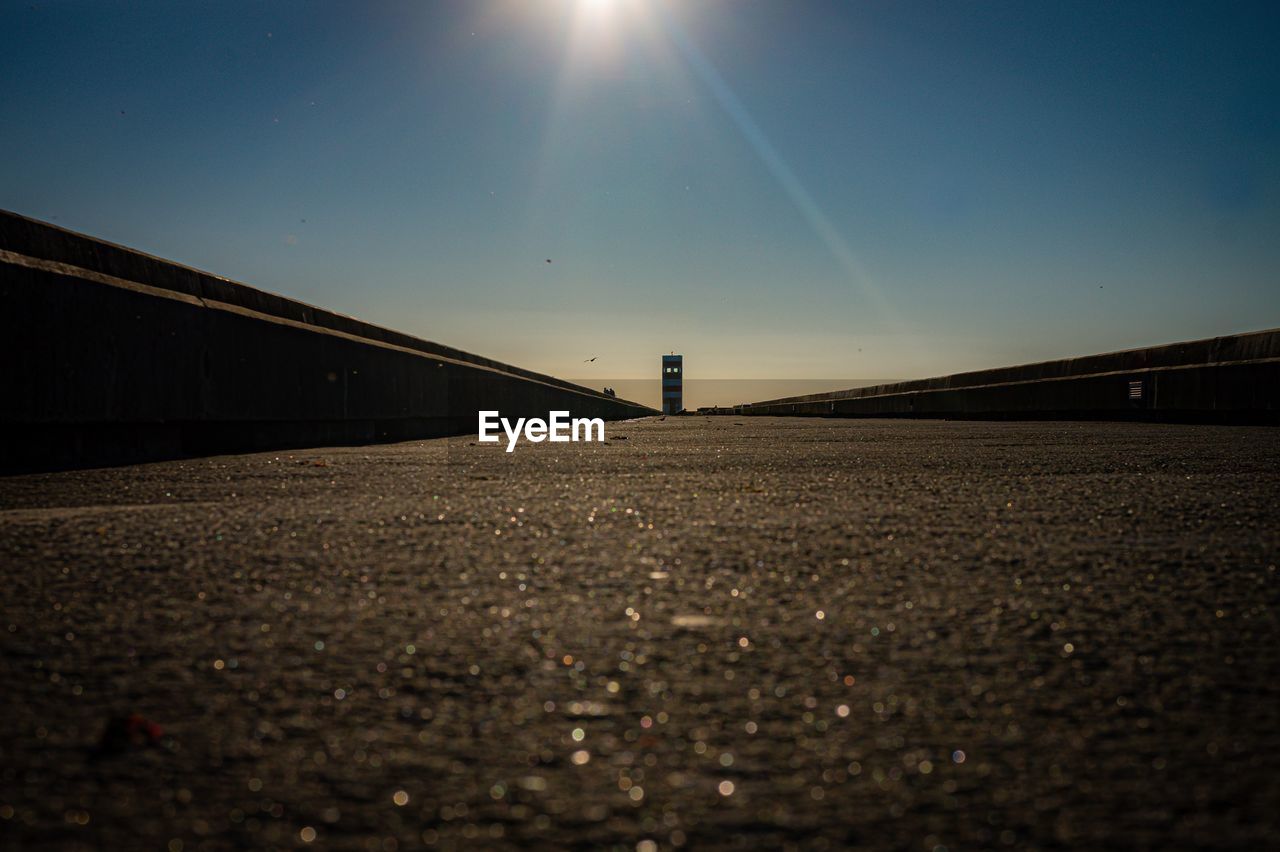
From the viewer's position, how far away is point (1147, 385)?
1320 centimetres

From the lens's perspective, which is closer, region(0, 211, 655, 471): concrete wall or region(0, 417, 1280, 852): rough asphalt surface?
region(0, 417, 1280, 852): rough asphalt surface

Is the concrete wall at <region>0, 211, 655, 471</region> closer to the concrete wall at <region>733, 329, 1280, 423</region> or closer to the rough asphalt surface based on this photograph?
the rough asphalt surface

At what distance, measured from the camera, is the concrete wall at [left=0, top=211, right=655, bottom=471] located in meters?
5.06

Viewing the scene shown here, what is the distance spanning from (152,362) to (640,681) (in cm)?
521

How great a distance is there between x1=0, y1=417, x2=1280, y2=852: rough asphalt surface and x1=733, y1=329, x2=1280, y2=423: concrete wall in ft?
27.7

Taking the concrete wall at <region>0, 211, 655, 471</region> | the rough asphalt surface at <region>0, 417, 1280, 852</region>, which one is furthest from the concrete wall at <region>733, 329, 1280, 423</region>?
the rough asphalt surface at <region>0, 417, 1280, 852</region>

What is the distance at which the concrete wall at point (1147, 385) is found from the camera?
10789 mm

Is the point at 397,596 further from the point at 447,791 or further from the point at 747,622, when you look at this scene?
the point at 447,791

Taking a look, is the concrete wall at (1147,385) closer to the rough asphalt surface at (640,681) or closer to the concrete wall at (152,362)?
the concrete wall at (152,362)

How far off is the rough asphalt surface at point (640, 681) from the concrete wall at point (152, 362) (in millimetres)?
1994

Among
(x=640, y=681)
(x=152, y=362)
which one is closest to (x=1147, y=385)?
(x=152, y=362)

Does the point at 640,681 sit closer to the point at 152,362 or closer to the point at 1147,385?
the point at 152,362

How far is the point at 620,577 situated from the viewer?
236cm

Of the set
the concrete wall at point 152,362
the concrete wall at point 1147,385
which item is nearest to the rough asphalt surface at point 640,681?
the concrete wall at point 152,362
